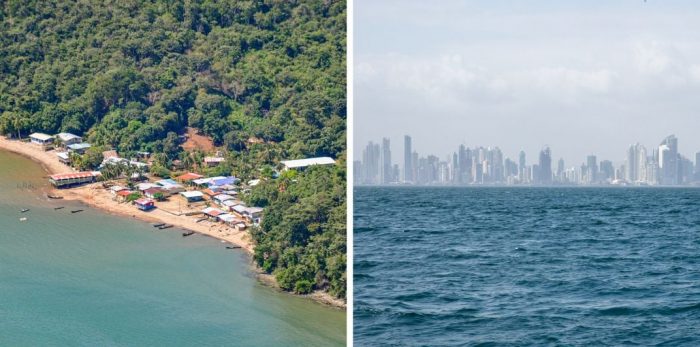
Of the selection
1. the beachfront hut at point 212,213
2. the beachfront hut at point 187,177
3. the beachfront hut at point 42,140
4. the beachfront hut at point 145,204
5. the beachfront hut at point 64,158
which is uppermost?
the beachfront hut at point 42,140

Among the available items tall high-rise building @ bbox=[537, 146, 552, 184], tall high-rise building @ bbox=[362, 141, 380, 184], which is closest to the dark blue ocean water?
tall high-rise building @ bbox=[362, 141, 380, 184]

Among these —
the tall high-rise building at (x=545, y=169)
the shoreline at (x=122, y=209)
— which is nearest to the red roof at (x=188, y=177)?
the shoreline at (x=122, y=209)

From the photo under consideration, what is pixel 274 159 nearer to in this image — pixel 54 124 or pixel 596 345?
pixel 54 124

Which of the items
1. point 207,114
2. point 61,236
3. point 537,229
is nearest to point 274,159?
point 207,114

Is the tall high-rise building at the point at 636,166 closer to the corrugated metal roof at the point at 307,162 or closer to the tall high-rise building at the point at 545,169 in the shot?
the tall high-rise building at the point at 545,169

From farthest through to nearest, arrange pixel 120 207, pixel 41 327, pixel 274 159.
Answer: pixel 274 159, pixel 120 207, pixel 41 327

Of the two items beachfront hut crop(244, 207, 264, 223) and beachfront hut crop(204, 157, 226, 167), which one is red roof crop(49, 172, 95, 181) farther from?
beachfront hut crop(244, 207, 264, 223)

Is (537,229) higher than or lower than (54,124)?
lower

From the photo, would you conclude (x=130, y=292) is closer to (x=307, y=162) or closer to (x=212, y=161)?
(x=307, y=162)
